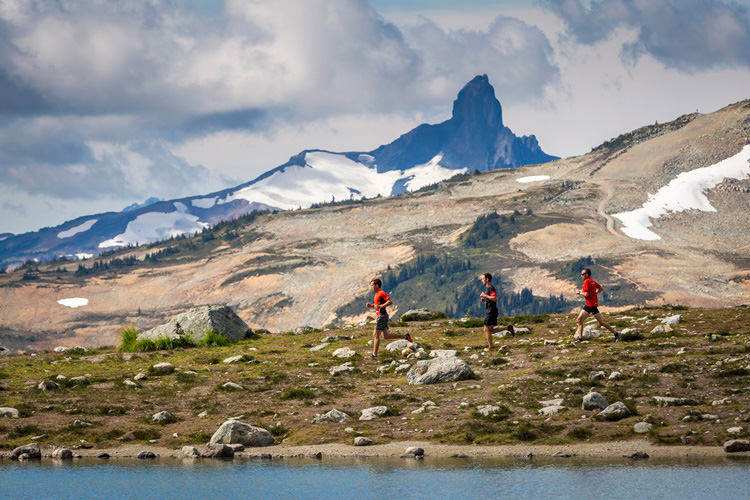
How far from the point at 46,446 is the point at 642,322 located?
3267 centimetres

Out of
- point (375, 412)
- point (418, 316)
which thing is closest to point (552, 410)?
point (375, 412)

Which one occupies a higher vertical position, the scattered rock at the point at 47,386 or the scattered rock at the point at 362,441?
the scattered rock at the point at 47,386

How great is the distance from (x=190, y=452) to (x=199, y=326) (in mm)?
24979

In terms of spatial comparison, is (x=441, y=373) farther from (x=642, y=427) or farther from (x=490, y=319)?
Result: (x=642, y=427)

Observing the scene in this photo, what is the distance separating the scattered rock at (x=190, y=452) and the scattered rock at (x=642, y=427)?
14.1m

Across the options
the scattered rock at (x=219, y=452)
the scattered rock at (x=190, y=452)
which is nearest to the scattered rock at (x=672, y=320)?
the scattered rock at (x=219, y=452)

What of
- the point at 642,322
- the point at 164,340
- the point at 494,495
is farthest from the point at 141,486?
the point at 642,322

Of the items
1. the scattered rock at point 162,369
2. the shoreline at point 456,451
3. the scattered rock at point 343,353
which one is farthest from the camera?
the scattered rock at point 343,353

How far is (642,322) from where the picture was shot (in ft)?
164

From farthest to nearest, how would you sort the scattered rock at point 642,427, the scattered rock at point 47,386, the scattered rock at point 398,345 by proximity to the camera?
the scattered rock at point 398,345, the scattered rock at point 47,386, the scattered rock at point 642,427

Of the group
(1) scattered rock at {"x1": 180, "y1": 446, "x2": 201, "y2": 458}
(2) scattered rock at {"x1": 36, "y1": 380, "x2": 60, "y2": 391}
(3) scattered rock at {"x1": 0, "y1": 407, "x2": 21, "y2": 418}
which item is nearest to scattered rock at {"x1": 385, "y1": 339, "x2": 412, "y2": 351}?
(2) scattered rock at {"x1": 36, "y1": 380, "x2": 60, "y2": 391}

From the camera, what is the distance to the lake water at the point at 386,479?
78.5ft

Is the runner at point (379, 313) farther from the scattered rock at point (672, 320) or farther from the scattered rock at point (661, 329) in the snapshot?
the scattered rock at point (672, 320)

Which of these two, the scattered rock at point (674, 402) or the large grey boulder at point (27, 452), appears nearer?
the large grey boulder at point (27, 452)
